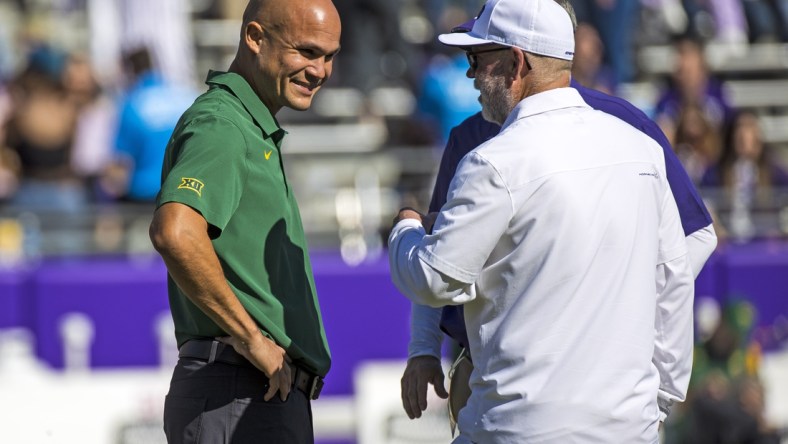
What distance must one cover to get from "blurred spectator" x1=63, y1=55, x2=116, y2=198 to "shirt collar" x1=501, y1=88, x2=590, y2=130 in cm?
671

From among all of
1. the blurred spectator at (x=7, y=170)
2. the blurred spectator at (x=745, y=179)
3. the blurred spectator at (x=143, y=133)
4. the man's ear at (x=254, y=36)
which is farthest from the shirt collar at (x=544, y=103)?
the blurred spectator at (x=7, y=170)

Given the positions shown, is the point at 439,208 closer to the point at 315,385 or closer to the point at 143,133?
the point at 315,385

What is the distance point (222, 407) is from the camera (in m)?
3.57

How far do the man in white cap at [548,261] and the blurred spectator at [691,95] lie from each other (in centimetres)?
668

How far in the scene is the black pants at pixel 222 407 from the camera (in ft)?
11.7

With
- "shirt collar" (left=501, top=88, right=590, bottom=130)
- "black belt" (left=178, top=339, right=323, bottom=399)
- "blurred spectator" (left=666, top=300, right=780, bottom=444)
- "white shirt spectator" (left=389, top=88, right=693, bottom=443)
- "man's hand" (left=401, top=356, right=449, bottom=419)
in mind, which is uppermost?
"shirt collar" (left=501, top=88, right=590, bottom=130)

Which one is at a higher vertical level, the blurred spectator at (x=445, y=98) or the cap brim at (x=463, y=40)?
the cap brim at (x=463, y=40)

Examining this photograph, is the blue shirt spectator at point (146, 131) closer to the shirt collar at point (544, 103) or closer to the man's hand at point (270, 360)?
the man's hand at point (270, 360)

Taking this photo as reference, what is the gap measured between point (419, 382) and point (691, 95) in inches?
266

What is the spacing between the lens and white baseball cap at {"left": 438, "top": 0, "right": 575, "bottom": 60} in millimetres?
3279

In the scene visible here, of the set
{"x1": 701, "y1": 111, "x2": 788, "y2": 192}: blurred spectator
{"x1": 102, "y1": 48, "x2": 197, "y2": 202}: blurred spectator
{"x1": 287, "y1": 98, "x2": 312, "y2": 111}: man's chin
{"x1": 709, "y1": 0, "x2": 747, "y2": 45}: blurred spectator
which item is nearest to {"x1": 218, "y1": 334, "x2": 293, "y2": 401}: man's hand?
{"x1": 287, "y1": 98, "x2": 312, "y2": 111}: man's chin

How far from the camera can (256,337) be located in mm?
3426

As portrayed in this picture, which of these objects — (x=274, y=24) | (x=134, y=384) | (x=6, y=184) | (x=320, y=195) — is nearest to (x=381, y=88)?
(x=320, y=195)

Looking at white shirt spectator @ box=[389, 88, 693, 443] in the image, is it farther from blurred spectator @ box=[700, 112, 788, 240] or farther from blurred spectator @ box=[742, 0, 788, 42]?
blurred spectator @ box=[742, 0, 788, 42]
